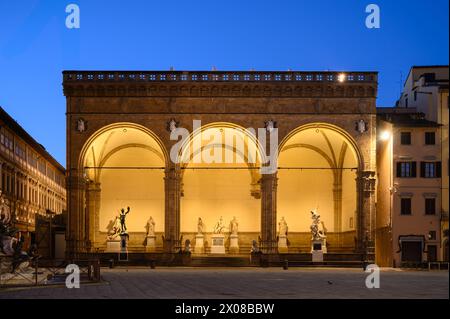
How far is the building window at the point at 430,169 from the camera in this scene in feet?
176

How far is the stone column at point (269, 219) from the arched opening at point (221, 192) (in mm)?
7822

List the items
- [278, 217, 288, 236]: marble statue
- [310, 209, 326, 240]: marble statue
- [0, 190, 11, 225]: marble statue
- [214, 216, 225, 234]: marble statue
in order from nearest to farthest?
[0, 190, 11, 225]: marble statue < [310, 209, 326, 240]: marble statue < [214, 216, 225, 234]: marble statue < [278, 217, 288, 236]: marble statue

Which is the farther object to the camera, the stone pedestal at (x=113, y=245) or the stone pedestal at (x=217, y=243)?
the stone pedestal at (x=217, y=243)

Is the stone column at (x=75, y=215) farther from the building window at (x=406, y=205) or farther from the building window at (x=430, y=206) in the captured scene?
the building window at (x=430, y=206)

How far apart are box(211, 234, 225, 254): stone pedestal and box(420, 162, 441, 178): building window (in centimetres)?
1474

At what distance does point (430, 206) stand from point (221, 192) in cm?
1652

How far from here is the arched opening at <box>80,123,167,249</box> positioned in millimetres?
61312

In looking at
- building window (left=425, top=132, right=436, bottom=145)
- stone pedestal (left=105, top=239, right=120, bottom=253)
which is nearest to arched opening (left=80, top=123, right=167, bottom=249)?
stone pedestal (left=105, top=239, right=120, bottom=253)

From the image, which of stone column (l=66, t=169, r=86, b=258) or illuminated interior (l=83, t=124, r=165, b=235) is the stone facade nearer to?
stone column (l=66, t=169, r=86, b=258)

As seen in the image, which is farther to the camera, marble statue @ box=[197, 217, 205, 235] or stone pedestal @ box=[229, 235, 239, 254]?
marble statue @ box=[197, 217, 205, 235]

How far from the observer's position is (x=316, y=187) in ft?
206
